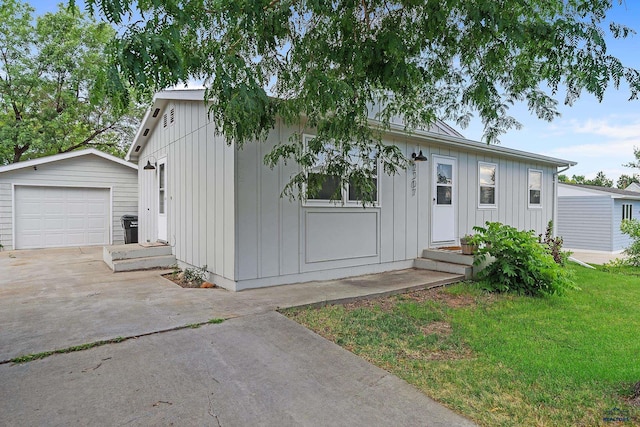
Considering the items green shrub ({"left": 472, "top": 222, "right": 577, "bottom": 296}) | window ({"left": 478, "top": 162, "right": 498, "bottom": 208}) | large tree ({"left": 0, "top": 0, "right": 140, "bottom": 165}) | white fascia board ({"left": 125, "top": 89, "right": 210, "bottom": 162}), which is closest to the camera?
Result: green shrub ({"left": 472, "top": 222, "right": 577, "bottom": 296})

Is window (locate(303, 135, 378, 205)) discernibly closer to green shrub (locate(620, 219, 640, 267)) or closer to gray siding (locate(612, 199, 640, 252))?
green shrub (locate(620, 219, 640, 267))

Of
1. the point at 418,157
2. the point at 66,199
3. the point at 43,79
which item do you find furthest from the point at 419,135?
the point at 43,79

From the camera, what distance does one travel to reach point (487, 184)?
8969mm

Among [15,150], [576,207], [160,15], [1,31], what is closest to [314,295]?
[160,15]

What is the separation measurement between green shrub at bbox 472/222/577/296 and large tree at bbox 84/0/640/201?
198cm

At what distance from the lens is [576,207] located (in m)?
15.5

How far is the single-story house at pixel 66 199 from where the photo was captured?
10.1 m

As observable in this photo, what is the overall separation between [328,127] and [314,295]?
2.32 m

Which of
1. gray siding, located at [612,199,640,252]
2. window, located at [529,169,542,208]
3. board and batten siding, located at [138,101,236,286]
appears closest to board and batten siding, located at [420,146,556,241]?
window, located at [529,169,542,208]

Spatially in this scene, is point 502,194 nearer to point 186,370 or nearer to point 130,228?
point 186,370

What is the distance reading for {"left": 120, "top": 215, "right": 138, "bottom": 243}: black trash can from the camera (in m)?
10.8

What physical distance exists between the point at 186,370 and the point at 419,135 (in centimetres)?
606

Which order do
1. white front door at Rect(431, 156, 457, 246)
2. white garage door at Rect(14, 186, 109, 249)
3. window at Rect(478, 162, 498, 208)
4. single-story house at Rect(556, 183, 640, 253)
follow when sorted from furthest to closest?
single-story house at Rect(556, 183, 640, 253) → white garage door at Rect(14, 186, 109, 249) → window at Rect(478, 162, 498, 208) → white front door at Rect(431, 156, 457, 246)

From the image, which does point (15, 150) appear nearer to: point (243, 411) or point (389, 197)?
point (389, 197)
